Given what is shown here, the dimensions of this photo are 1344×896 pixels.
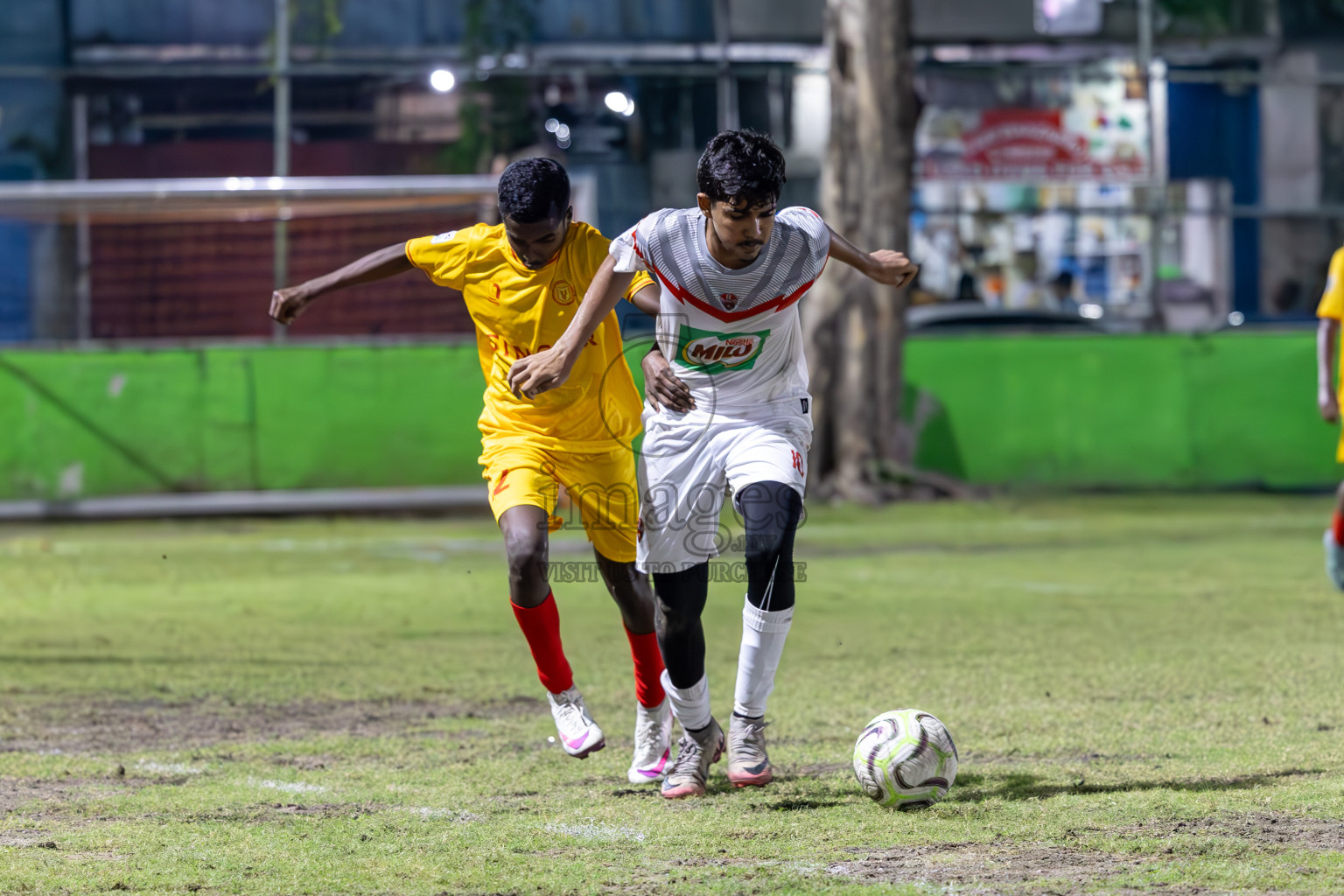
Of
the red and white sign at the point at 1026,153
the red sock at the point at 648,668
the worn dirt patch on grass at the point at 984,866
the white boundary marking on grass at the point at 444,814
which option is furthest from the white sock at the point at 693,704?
the red and white sign at the point at 1026,153

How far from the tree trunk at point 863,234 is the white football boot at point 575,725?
10018 millimetres

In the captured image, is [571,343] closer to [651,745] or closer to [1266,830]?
[651,745]

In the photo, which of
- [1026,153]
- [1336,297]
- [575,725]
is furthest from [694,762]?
[1026,153]

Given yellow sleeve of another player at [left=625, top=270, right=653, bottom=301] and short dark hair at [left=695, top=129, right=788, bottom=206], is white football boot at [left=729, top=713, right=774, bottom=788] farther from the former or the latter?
short dark hair at [left=695, top=129, right=788, bottom=206]

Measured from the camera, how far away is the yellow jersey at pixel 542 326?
207 inches

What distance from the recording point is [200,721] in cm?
615

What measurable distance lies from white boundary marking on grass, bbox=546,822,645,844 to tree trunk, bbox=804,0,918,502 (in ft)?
35.5

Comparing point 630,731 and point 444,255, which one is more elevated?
point 444,255

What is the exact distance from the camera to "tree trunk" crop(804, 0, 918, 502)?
15.1 m

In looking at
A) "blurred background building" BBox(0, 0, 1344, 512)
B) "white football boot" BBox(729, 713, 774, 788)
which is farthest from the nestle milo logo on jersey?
"blurred background building" BBox(0, 0, 1344, 512)

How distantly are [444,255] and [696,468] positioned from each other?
1.16 metres

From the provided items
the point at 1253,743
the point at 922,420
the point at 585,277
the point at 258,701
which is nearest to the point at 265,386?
the point at 922,420

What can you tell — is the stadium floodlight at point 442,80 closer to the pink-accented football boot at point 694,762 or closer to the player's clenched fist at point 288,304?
the player's clenched fist at point 288,304

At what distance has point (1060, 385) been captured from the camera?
52.4 feet
